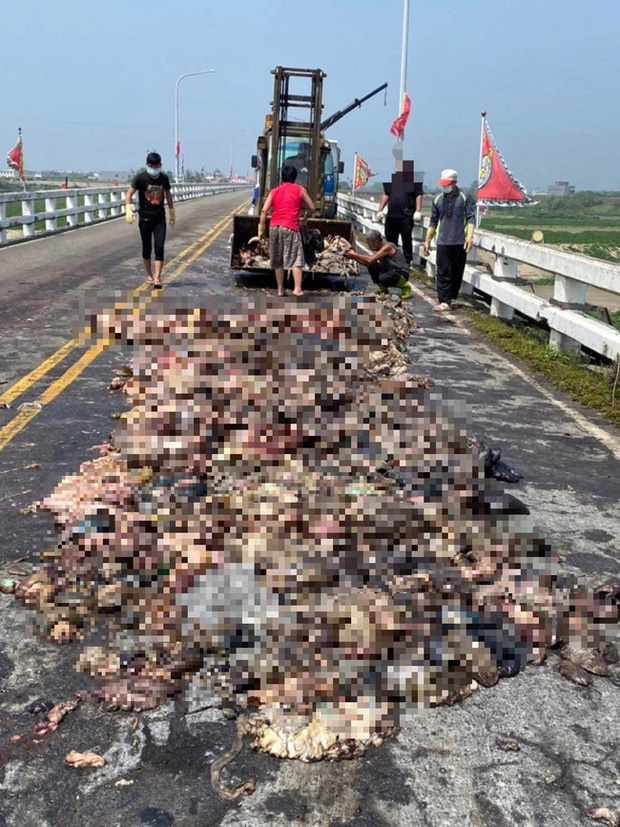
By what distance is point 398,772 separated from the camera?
2.73 metres

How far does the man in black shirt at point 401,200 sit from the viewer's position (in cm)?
1494

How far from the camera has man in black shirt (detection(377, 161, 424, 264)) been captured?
1494cm

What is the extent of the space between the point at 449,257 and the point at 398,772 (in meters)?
10.0

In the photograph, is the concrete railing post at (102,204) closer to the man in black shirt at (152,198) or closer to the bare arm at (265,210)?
the man in black shirt at (152,198)

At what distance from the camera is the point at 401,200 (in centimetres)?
1497

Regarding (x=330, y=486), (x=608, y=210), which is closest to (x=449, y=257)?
(x=330, y=486)

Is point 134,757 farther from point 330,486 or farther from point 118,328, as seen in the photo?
point 118,328

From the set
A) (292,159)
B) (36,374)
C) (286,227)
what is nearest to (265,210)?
(286,227)

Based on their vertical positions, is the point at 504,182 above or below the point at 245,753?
above

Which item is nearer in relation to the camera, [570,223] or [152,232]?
[152,232]

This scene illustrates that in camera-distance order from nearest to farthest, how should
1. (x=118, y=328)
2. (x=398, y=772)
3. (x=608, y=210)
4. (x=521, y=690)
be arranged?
(x=398, y=772) → (x=521, y=690) → (x=118, y=328) → (x=608, y=210)

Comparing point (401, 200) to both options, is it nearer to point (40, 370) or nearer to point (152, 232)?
point (152, 232)

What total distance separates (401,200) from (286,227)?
3830mm

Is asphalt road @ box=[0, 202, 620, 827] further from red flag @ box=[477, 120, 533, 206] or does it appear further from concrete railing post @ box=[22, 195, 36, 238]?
concrete railing post @ box=[22, 195, 36, 238]
